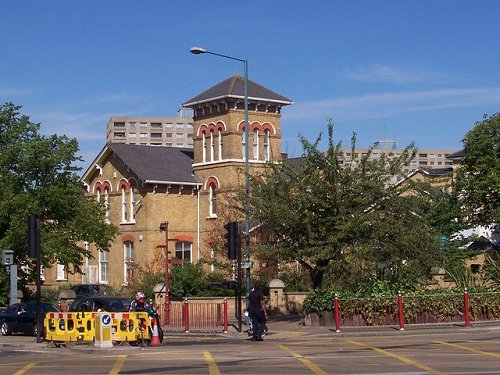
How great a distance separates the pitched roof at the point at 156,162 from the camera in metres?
60.8

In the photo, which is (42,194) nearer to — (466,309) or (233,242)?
(233,242)

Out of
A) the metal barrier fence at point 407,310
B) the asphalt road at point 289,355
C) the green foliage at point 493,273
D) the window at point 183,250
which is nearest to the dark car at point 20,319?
the asphalt road at point 289,355

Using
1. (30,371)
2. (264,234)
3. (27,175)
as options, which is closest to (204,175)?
(27,175)

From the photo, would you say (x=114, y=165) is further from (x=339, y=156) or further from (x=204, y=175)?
(x=339, y=156)

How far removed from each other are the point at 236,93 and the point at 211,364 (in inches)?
1631

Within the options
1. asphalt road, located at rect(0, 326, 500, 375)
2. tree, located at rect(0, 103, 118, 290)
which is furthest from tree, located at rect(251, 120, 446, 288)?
tree, located at rect(0, 103, 118, 290)

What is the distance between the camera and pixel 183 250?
61.4m

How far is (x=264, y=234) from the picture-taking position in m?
34.7

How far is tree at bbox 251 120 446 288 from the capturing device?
32.5 meters

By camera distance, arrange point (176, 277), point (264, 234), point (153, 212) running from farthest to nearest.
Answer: point (153, 212), point (176, 277), point (264, 234)

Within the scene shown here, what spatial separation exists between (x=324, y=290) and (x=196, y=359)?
12.2 meters

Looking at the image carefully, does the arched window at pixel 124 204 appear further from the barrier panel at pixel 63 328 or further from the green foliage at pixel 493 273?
the barrier panel at pixel 63 328

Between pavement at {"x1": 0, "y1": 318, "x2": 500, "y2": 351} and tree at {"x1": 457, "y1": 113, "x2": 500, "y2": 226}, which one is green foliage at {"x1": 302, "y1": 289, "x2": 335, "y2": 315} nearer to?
pavement at {"x1": 0, "y1": 318, "x2": 500, "y2": 351}

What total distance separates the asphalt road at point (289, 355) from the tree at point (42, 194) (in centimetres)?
1809
